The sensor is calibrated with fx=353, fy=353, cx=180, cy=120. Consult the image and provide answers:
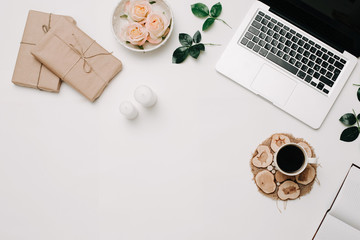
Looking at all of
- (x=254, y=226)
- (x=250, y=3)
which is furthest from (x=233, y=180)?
(x=250, y=3)

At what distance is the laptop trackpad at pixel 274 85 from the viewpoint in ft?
3.08

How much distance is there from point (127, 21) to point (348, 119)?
65 cm

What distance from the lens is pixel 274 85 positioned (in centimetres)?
94

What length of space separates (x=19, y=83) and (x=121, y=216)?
1.49ft

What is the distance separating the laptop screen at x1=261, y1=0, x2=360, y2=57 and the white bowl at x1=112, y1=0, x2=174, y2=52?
27cm

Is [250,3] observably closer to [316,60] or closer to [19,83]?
[316,60]

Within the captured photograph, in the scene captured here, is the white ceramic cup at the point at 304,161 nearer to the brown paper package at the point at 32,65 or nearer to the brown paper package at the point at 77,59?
the brown paper package at the point at 77,59

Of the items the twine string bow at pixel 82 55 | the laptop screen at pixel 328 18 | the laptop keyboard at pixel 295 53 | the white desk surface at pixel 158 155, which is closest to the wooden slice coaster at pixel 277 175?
the white desk surface at pixel 158 155

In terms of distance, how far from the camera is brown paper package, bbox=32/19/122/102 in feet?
3.07

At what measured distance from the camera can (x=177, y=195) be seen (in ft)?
3.11

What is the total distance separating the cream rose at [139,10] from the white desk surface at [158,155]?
90 mm

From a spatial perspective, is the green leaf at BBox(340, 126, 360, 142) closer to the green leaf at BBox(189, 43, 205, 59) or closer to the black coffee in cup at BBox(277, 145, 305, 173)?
the black coffee in cup at BBox(277, 145, 305, 173)

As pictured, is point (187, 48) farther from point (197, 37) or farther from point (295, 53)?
point (295, 53)

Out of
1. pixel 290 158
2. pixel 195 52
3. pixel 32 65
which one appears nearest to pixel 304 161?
pixel 290 158
